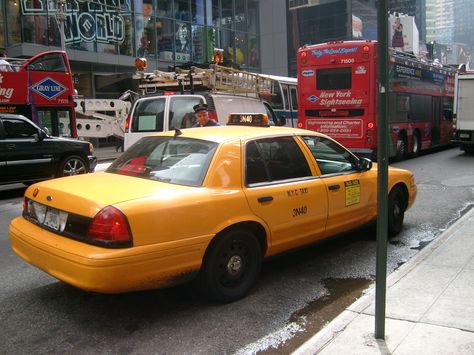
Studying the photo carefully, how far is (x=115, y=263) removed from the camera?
3.67m

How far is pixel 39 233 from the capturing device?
4273 millimetres

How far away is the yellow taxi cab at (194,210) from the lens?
3777 mm

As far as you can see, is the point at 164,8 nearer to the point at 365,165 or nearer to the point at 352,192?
the point at 365,165

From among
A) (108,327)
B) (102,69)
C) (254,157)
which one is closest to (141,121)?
(254,157)

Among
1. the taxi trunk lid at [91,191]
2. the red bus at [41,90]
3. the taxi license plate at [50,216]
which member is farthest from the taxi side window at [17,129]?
the taxi license plate at [50,216]

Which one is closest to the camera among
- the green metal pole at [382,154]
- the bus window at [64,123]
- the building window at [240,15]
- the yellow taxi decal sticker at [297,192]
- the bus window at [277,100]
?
the green metal pole at [382,154]

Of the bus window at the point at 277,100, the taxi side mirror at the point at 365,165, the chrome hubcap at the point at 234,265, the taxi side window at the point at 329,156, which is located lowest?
the chrome hubcap at the point at 234,265

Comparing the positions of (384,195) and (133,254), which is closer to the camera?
(384,195)

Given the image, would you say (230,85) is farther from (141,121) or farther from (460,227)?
(460,227)

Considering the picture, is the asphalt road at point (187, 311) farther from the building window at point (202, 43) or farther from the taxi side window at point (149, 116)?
the building window at point (202, 43)

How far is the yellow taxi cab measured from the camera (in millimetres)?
3777

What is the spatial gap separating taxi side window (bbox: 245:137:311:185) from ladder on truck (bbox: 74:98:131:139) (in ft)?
45.0

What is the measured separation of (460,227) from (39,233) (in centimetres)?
500

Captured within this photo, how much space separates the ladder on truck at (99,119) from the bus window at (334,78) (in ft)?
22.9
